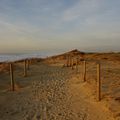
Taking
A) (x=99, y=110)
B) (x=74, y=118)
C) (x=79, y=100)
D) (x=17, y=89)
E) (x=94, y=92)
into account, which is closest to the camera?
(x=74, y=118)

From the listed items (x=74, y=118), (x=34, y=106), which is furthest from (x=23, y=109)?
(x=74, y=118)

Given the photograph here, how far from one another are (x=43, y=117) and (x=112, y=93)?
485 cm

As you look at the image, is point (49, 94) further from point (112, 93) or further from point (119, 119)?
point (119, 119)

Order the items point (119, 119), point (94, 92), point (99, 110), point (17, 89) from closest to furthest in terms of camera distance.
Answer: point (119, 119), point (99, 110), point (94, 92), point (17, 89)

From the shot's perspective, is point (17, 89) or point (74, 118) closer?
point (74, 118)

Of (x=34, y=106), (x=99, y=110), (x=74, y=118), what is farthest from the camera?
(x=34, y=106)

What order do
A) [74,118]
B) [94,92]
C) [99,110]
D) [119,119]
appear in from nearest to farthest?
[119,119] < [74,118] < [99,110] < [94,92]

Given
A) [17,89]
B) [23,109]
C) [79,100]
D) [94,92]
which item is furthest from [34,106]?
[17,89]

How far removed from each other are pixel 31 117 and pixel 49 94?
489cm

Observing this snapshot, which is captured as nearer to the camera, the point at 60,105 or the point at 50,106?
the point at 50,106

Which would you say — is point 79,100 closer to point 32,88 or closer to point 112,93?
point 112,93

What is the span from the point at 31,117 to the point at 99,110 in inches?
112

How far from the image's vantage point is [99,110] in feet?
37.9

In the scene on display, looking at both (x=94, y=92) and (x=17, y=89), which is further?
(x=17, y=89)
